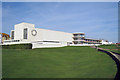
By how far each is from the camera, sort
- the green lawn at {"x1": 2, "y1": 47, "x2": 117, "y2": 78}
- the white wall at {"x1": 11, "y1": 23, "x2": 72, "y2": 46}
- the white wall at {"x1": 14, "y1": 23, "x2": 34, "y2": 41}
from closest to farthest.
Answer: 1. the green lawn at {"x1": 2, "y1": 47, "x2": 117, "y2": 78}
2. the white wall at {"x1": 11, "y1": 23, "x2": 72, "y2": 46}
3. the white wall at {"x1": 14, "y1": 23, "x2": 34, "y2": 41}

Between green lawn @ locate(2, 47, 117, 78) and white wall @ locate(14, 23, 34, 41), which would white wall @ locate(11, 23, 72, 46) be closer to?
white wall @ locate(14, 23, 34, 41)

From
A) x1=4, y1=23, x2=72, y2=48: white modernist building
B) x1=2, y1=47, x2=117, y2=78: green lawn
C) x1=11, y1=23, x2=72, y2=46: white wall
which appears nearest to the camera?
x1=2, y1=47, x2=117, y2=78: green lawn

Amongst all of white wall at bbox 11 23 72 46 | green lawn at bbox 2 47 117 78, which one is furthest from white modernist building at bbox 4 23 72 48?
green lawn at bbox 2 47 117 78

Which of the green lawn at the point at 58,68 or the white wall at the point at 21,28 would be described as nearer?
the green lawn at the point at 58,68

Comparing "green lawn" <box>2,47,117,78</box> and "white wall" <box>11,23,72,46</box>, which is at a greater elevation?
"white wall" <box>11,23,72,46</box>

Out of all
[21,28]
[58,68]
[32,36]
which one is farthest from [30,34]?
[58,68]

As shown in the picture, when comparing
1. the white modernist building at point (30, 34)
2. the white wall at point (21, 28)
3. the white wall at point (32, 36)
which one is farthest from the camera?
the white wall at point (21, 28)

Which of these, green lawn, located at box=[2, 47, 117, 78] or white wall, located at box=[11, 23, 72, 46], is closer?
green lawn, located at box=[2, 47, 117, 78]

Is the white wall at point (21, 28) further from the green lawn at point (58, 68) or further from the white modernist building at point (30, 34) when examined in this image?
the green lawn at point (58, 68)

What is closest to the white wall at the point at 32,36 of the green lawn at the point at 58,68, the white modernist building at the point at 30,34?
the white modernist building at the point at 30,34

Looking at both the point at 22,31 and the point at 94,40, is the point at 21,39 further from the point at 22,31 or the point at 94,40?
the point at 94,40

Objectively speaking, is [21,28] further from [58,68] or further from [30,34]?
[58,68]

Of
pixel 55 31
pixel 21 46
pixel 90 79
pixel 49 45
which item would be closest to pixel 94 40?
pixel 55 31

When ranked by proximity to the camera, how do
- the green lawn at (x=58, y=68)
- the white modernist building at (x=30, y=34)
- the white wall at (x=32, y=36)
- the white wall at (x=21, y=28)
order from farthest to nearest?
the white wall at (x=21, y=28) → the white wall at (x=32, y=36) → the white modernist building at (x=30, y=34) → the green lawn at (x=58, y=68)
